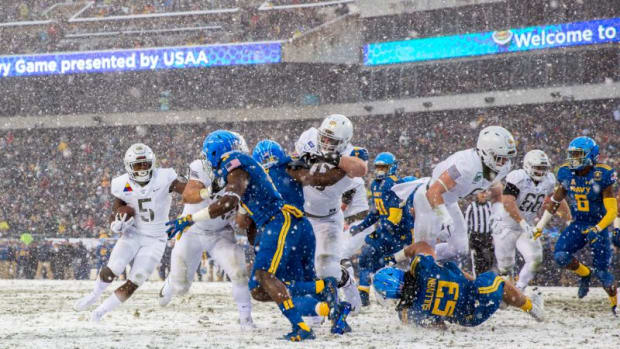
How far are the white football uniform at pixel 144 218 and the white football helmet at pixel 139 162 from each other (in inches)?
3.7

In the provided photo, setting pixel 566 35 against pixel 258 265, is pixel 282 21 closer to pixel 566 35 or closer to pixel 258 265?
pixel 566 35

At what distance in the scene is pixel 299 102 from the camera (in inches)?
1143

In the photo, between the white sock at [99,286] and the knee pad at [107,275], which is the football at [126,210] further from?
the white sock at [99,286]

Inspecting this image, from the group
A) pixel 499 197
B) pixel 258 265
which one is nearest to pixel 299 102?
pixel 499 197

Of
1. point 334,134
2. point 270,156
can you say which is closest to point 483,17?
point 334,134

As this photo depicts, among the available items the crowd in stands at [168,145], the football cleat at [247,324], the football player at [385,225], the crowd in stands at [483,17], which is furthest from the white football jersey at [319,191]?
the crowd in stands at [483,17]

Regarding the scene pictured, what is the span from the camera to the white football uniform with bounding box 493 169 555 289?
10.1 meters

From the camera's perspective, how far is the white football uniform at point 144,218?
8.01 metres

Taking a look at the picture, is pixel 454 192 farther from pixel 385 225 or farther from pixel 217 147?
pixel 385 225

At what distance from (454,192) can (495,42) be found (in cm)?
1926

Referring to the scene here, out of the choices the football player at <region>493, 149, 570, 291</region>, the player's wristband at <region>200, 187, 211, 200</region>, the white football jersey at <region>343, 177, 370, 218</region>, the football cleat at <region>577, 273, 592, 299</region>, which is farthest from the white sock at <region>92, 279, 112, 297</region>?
the football cleat at <region>577, 273, 592, 299</region>

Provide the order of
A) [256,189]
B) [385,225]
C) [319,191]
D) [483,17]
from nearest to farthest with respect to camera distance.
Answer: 1. [256,189]
2. [319,191]
3. [385,225]
4. [483,17]

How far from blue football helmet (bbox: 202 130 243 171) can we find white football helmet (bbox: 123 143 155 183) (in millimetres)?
1662

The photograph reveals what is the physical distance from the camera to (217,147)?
635cm
